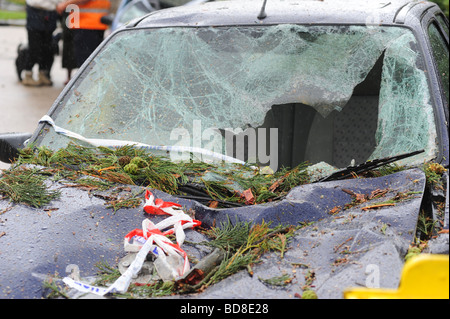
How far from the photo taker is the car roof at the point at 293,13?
3.06m

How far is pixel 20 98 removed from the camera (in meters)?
8.95

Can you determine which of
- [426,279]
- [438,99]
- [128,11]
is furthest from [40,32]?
[426,279]

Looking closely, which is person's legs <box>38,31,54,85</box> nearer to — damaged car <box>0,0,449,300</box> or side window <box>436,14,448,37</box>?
damaged car <box>0,0,449,300</box>

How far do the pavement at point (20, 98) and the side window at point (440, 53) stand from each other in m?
5.00

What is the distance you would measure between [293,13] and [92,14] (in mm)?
5473

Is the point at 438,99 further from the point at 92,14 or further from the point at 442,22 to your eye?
the point at 92,14

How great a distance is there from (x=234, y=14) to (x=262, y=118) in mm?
625

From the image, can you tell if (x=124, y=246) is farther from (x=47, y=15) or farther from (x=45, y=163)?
(x=47, y=15)

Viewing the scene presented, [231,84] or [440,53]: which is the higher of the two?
[440,53]

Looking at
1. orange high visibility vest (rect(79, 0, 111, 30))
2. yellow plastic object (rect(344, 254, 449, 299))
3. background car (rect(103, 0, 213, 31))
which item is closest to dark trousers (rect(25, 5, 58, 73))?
orange high visibility vest (rect(79, 0, 111, 30))

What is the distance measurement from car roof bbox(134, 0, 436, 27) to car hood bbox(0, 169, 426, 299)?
3.36 ft

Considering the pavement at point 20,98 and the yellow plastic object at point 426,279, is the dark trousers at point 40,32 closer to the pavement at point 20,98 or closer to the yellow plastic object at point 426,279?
the pavement at point 20,98

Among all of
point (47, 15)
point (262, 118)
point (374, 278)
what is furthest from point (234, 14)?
point (47, 15)

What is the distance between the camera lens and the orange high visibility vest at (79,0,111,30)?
26.3 ft
